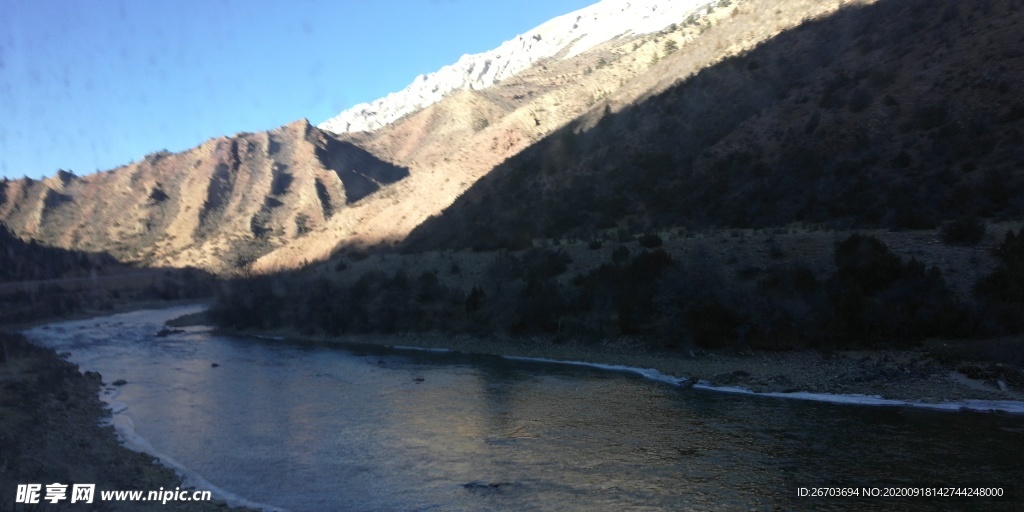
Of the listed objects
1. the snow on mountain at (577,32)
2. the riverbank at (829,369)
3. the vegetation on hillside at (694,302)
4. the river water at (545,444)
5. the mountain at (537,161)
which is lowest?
the river water at (545,444)

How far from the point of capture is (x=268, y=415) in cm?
2106

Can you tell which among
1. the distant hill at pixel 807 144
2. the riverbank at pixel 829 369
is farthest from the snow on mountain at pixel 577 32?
the riverbank at pixel 829 369

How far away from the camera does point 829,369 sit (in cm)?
2186

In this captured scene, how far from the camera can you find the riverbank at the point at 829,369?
18641 millimetres

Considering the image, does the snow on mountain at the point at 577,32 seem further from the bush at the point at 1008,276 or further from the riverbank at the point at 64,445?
the riverbank at the point at 64,445

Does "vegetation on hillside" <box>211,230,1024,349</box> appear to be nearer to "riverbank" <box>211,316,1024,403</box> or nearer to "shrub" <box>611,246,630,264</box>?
"shrub" <box>611,246,630,264</box>

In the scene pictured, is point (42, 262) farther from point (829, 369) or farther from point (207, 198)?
point (829, 369)

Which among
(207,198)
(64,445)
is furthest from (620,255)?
(207,198)

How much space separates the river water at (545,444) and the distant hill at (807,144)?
1552 cm

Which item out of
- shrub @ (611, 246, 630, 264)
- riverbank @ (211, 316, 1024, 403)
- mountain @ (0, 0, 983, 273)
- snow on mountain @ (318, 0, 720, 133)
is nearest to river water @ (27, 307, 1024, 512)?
riverbank @ (211, 316, 1024, 403)

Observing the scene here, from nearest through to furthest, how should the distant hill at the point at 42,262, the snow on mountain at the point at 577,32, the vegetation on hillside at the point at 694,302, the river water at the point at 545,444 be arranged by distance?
the river water at the point at 545,444, the vegetation on hillside at the point at 694,302, the distant hill at the point at 42,262, the snow on mountain at the point at 577,32

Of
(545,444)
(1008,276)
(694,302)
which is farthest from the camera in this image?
(694,302)

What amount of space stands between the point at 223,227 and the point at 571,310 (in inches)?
2651

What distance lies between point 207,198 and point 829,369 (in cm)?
8603
